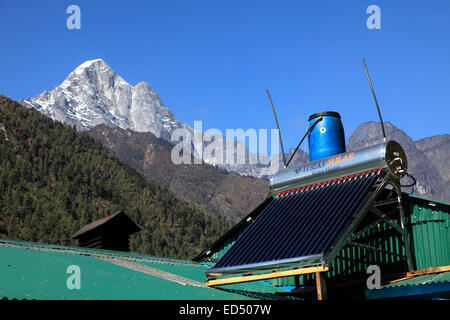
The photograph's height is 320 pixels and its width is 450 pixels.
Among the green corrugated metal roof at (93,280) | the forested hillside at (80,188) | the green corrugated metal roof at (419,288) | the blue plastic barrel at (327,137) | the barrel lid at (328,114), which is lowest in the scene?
the green corrugated metal roof at (419,288)

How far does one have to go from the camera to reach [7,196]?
8650 cm

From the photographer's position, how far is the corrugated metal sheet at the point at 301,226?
1179 centimetres

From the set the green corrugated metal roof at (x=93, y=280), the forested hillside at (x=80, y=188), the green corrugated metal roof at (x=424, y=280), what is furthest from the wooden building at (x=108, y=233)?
the forested hillside at (x=80, y=188)

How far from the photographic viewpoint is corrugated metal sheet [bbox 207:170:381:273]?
1179 centimetres

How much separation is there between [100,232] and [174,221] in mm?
97480

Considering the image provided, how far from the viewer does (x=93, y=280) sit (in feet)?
39.5

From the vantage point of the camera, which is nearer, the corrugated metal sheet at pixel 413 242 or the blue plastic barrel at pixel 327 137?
the corrugated metal sheet at pixel 413 242

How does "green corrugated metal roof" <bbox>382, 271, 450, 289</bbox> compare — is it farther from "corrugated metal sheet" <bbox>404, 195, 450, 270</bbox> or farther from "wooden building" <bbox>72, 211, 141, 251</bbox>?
"wooden building" <bbox>72, 211, 141, 251</bbox>

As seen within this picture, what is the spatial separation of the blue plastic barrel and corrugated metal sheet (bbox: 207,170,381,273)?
165 cm

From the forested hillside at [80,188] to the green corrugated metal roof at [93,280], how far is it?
72718 mm

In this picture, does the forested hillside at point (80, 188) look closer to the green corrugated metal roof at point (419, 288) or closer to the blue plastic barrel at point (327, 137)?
the blue plastic barrel at point (327, 137)

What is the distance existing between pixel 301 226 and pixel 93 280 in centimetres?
487
